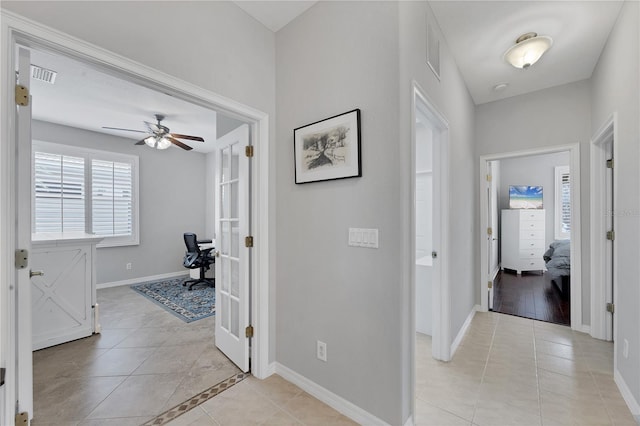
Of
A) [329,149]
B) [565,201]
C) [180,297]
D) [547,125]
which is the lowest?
[180,297]

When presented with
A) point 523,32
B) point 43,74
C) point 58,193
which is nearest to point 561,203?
point 523,32

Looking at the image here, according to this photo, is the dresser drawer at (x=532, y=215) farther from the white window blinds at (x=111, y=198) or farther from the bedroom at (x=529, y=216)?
the white window blinds at (x=111, y=198)

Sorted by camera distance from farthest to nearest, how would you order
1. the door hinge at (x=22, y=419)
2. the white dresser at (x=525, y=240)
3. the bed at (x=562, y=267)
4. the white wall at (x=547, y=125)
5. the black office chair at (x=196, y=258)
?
the white dresser at (x=525, y=240), the black office chair at (x=196, y=258), the bed at (x=562, y=267), the white wall at (x=547, y=125), the door hinge at (x=22, y=419)

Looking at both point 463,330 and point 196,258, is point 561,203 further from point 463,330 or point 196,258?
point 196,258

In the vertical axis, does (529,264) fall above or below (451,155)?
below

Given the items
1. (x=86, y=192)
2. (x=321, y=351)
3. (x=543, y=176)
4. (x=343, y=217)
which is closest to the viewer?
(x=343, y=217)

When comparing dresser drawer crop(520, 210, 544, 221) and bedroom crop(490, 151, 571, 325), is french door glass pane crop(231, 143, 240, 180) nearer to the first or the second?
bedroom crop(490, 151, 571, 325)

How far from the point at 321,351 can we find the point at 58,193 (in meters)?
4.97

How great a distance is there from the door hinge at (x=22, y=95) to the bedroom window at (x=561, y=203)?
822cm

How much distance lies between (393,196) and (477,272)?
2828 mm

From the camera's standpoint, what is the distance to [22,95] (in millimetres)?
1222

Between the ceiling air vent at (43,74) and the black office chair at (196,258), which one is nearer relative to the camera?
the ceiling air vent at (43,74)

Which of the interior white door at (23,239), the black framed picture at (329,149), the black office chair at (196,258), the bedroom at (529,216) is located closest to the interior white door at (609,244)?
the bedroom at (529,216)

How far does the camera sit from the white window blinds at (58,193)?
4.13m
